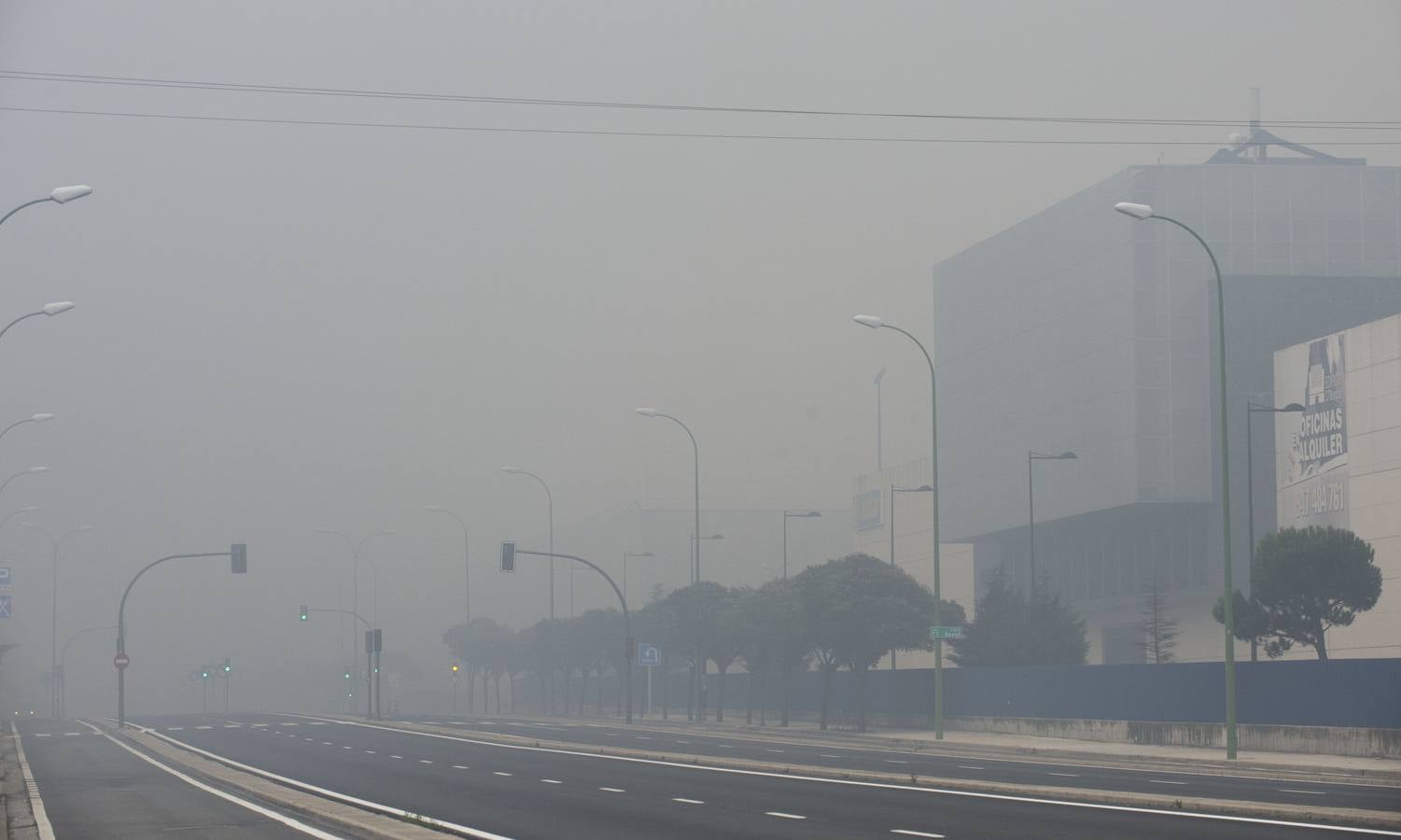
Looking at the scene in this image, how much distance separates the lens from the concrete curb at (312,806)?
61.1ft

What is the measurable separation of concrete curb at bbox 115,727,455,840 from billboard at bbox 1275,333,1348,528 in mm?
58450

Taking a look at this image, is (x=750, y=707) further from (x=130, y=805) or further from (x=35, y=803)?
(x=35, y=803)

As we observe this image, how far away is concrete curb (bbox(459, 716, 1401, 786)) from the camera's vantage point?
29.5 metres

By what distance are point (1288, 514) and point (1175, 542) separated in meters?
10.4

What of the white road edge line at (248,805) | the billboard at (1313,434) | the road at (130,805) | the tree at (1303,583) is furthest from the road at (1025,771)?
the billboard at (1313,434)

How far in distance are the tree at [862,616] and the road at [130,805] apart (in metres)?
25.4

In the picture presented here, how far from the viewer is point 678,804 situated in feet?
78.8

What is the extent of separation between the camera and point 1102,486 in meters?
94.9

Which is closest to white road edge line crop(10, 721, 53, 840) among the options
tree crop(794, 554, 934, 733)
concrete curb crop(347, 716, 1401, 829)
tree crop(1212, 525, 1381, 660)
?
concrete curb crop(347, 716, 1401, 829)

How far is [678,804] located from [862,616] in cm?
3652

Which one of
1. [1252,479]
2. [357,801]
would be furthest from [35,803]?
[1252,479]

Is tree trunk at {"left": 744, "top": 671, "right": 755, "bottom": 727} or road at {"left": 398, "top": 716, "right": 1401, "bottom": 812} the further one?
tree trunk at {"left": 744, "top": 671, "right": 755, "bottom": 727}

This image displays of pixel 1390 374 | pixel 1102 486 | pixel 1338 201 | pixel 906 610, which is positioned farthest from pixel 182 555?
pixel 1338 201

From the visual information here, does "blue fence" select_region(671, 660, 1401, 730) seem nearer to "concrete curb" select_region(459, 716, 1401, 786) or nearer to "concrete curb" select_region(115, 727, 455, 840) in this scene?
"concrete curb" select_region(459, 716, 1401, 786)
